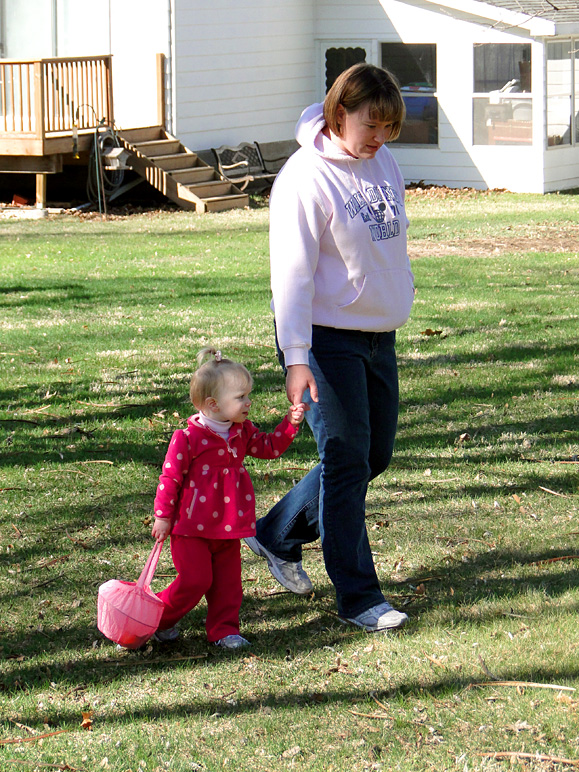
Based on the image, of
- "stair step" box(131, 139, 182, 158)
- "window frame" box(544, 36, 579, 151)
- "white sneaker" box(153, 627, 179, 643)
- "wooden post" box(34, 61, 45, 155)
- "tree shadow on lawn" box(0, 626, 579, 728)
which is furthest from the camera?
"window frame" box(544, 36, 579, 151)

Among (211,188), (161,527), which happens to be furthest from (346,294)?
(211,188)

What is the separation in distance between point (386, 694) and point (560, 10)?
19.8m

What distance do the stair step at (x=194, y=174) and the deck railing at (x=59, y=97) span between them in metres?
1.42

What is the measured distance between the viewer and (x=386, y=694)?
328 centimetres

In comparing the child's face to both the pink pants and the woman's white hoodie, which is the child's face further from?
the pink pants

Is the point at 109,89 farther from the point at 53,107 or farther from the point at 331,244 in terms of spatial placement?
the point at 331,244

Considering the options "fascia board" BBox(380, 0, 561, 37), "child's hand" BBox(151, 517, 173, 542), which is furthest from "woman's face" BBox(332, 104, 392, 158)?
"fascia board" BBox(380, 0, 561, 37)

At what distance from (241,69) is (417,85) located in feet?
12.7

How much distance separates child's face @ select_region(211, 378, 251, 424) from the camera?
3.52 metres

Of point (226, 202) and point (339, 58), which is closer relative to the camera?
point (226, 202)

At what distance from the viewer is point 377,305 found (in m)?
3.47

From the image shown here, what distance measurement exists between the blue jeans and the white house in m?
15.9

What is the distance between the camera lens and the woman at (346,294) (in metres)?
3.33

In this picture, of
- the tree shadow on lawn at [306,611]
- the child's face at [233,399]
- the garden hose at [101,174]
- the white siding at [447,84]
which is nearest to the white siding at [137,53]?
the garden hose at [101,174]
